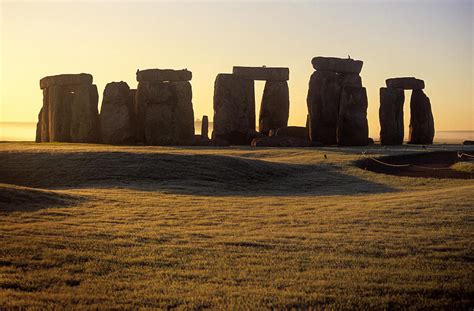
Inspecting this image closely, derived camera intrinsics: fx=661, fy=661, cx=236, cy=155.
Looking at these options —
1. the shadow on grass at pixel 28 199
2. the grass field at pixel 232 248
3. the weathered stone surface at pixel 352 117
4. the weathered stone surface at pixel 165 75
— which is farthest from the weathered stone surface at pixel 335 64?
the shadow on grass at pixel 28 199

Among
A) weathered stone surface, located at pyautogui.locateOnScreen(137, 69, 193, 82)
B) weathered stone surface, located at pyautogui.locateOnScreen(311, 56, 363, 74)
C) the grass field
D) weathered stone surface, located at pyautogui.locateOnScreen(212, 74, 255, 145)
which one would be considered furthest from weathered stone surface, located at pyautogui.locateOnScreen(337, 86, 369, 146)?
the grass field

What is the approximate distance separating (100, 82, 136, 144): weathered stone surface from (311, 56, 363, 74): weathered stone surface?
12.2 metres

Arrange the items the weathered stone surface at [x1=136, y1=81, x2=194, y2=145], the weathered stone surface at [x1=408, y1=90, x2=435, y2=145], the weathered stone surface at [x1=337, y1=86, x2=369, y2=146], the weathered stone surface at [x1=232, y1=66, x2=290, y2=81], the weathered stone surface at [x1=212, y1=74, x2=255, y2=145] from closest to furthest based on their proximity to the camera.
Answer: the weathered stone surface at [x1=337, y1=86, x2=369, y2=146] → the weathered stone surface at [x1=136, y1=81, x2=194, y2=145] → the weathered stone surface at [x1=212, y1=74, x2=255, y2=145] → the weathered stone surface at [x1=408, y1=90, x2=435, y2=145] → the weathered stone surface at [x1=232, y1=66, x2=290, y2=81]

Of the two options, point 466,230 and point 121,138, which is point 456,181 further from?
point 121,138

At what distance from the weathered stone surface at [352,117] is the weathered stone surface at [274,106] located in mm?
6678

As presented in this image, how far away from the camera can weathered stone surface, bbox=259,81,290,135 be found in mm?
46219

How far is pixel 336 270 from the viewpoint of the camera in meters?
9.89

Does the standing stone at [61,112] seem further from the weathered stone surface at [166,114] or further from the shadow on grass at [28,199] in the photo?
the shadow on grass at [28,199]

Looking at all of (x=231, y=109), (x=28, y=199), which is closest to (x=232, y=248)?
(x=28, y=199)

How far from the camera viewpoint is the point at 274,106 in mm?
46719

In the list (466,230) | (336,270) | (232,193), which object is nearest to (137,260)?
(336,270)

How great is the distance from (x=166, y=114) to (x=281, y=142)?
7470 millimetres

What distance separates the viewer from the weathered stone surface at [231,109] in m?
42.8

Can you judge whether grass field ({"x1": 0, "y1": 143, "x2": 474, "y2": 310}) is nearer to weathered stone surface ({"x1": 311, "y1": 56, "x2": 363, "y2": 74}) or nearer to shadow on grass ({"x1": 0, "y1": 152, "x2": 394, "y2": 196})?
shadow on grass ({"x1": 0, "y1": 152, "x2": 394, "y2": 196})
